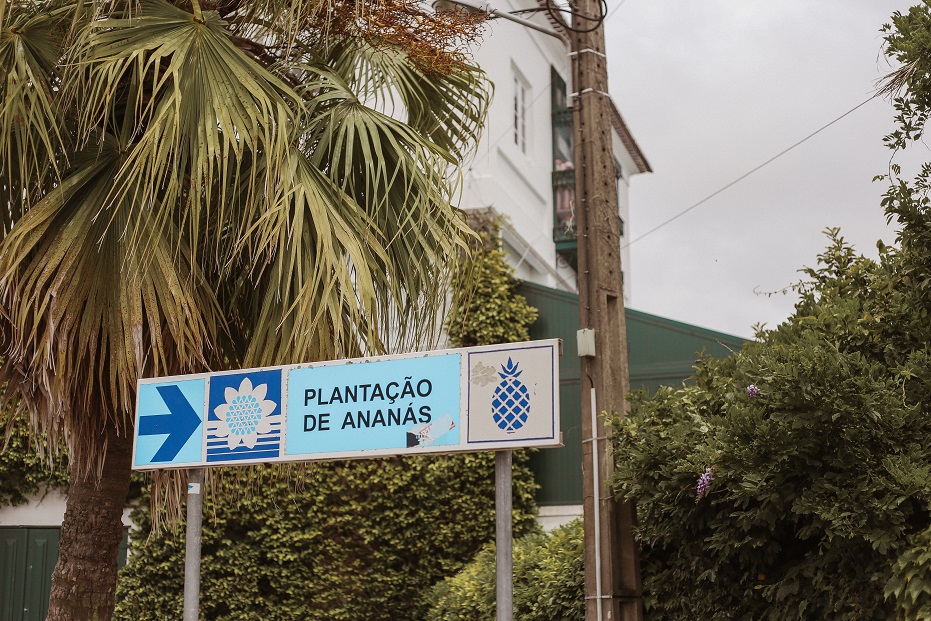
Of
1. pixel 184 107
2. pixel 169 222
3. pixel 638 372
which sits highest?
pixel 184 107

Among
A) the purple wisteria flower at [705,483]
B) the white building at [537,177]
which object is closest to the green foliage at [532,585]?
the white building at [537,177]

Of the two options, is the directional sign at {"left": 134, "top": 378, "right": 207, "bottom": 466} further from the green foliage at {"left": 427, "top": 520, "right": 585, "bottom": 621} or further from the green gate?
the green gate

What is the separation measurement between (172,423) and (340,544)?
26.5 feet

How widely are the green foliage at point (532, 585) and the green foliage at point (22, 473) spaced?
17.4ft

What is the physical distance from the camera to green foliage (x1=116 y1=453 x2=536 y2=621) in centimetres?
1299

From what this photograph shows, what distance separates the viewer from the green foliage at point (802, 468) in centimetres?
668

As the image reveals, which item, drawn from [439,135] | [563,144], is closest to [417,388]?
[439,135]

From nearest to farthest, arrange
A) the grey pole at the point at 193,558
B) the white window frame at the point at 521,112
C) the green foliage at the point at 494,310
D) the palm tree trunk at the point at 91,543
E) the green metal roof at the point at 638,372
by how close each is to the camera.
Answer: the grey pole at the point at 193,558, the palm tree trunk at the point at 91,543, the green metal roof at the point at 638,372, the green foliage at the point at 494,310, the white window frame at the point at 521,112

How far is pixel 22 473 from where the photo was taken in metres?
14.2

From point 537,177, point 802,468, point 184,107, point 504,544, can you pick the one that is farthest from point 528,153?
point 504,544

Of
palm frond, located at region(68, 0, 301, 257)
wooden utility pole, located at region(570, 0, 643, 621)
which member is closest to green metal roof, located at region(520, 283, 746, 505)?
wooden utility pole, located at region(570, 0, 643, 621)

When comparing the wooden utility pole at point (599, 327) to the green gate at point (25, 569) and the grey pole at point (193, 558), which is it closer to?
the grey pole at point (193, 558)

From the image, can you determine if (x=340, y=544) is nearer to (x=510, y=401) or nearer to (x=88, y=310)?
(x=88, y=310)

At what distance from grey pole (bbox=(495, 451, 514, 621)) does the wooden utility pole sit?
143 inches
